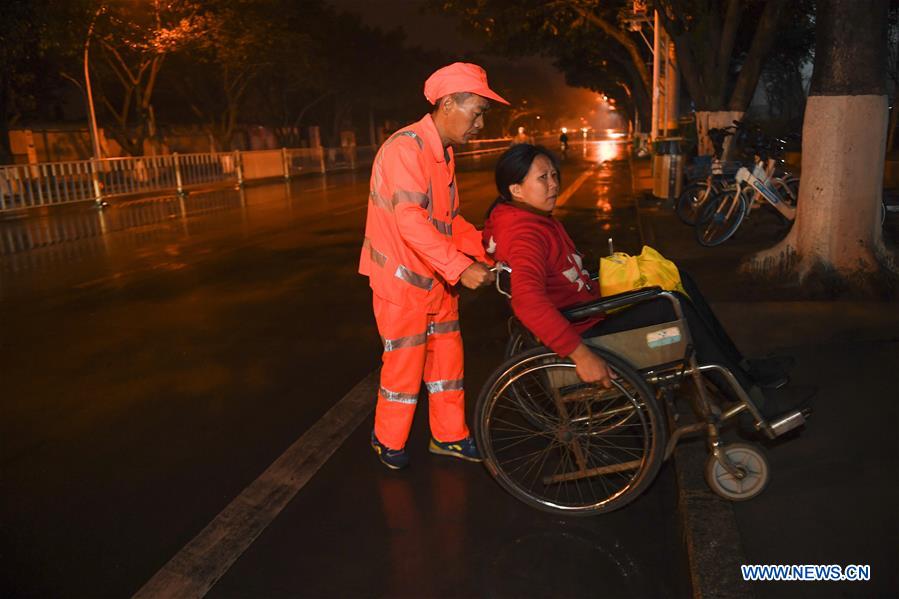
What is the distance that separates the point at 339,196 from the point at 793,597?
18.6 meters

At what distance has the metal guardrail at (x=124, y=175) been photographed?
683 inches

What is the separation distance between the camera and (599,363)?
3.02m

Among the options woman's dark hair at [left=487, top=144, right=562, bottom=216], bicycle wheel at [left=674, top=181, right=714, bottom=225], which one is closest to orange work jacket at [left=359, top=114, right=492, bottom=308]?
woman's dark hair at [left=487, top=144, right=562, bottom=216]

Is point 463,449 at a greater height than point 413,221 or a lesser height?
lesser

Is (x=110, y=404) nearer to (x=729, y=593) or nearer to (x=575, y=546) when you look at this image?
(x=575, y=546)

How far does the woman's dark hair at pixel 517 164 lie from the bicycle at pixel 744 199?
20.5 ft

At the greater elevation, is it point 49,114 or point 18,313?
point 49,114

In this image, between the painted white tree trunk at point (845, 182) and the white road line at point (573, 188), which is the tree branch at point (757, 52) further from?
the painted white tree trunk at point (845, 182)

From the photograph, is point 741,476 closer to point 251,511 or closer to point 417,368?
point 417,368

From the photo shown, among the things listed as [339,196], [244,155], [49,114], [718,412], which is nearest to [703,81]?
[339,196]

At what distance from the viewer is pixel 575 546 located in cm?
312

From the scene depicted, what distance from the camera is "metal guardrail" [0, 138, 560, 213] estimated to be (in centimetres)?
1734

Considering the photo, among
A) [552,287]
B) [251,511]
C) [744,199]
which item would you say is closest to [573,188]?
[744,199]

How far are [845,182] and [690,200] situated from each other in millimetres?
4703
